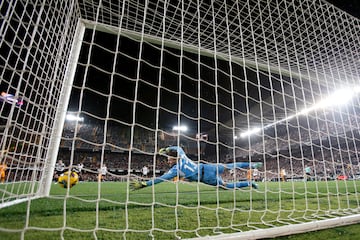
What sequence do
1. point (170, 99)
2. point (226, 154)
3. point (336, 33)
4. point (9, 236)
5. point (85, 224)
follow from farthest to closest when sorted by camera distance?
point (226, 154), point (170, 99), point (336, 33), point (85, 224), point (9, 236)

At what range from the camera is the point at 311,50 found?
3.35 metres

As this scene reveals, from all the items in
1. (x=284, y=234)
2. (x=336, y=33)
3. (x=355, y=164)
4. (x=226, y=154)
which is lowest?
(x=284, y=234)

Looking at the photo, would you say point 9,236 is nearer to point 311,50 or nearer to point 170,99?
point 311,50

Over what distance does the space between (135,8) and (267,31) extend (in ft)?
6.12

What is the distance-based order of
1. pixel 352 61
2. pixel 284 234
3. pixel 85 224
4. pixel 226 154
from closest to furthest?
1. pixel 284 234
2. pixel 85 224
3. pixel 352 61
4. pixel 226 154

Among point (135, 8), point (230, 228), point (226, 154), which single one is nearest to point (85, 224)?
point (230, 228)

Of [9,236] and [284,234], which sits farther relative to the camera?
[284,234]

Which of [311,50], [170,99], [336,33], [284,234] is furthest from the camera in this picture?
[170,99]

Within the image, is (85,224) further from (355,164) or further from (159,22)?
(355,164)

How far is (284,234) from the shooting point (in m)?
1.18

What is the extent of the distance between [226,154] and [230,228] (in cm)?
2130

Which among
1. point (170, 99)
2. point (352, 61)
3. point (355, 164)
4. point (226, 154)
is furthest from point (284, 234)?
point (226, 154)

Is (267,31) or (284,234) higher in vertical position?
(267,31)

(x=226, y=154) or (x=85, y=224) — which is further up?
(x=226, y=154)
